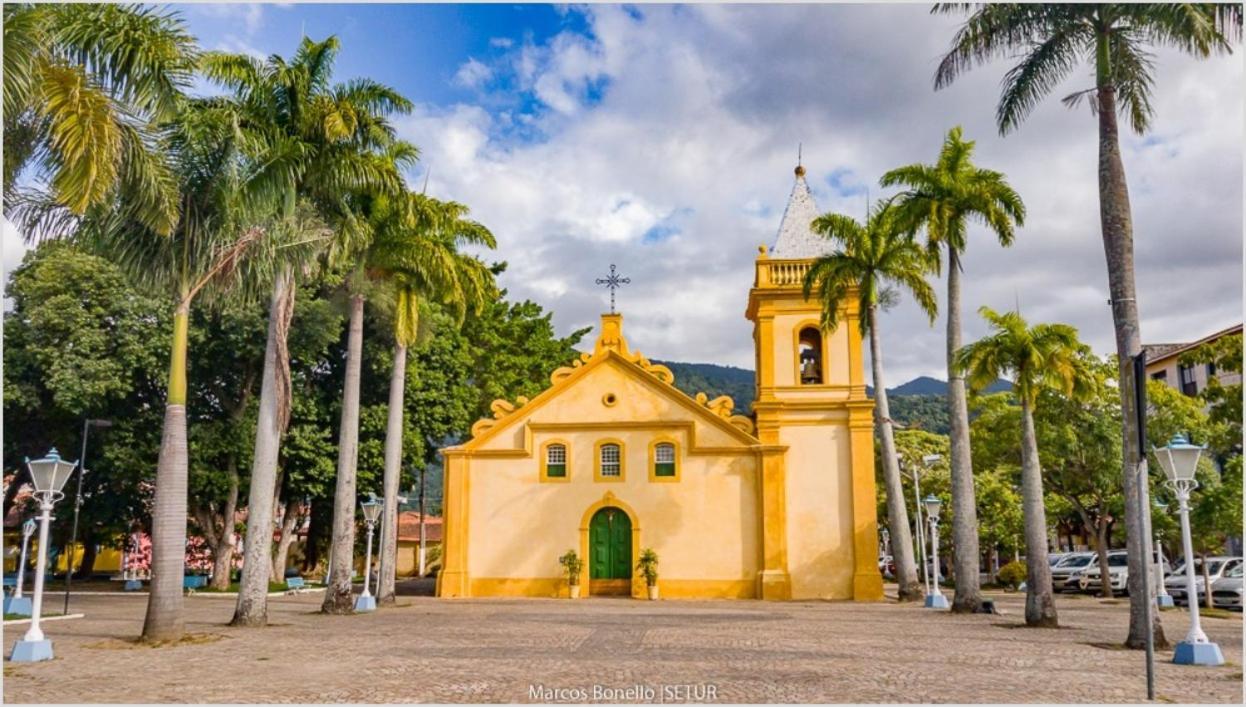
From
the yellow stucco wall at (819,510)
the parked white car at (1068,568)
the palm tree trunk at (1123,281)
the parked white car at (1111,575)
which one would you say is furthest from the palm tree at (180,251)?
the parked white car at (1111,575)

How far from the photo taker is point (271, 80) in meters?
17.9

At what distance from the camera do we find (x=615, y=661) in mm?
12430

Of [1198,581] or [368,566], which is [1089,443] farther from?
[368,566]

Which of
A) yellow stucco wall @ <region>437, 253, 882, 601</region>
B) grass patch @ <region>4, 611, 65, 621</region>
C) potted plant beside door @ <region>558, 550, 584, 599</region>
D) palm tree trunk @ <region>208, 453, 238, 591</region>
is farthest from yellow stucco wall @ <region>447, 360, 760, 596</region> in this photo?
grass patch @ <region>4, 611, 65, 621</region>

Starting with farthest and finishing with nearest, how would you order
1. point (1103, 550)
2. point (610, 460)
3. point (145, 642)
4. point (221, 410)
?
point (221, 410), point (1103, 550), point (610, 460), point (145, 642)

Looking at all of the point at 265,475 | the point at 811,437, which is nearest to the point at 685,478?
the point at 811,437

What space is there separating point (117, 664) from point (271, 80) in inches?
423

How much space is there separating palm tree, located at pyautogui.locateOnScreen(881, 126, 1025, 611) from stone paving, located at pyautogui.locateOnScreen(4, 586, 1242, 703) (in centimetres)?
171

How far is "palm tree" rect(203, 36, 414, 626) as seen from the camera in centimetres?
1755

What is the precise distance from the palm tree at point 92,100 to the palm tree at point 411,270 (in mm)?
7158

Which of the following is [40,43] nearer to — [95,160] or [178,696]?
[95,160]

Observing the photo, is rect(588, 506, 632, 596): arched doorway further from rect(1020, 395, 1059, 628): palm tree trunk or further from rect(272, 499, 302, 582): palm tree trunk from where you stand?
rect(1020, 395, 1059, 628): palm tree trunk

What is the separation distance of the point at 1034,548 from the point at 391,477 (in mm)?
14130

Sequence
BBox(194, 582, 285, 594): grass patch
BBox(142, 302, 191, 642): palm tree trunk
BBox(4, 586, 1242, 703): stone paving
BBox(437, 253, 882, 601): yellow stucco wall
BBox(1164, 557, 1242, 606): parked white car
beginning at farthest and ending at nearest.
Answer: BBox(194, 582, 285, 594): grass patch → BBox(437, 253, 882, 601): yellow stucco wall → BBox(1164, 557, 1242, 606): parked white car → BBox(142, 302, 191, 642): palm tree trunk → BBox(4, 586, 1242, 703): stone paving
